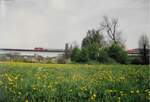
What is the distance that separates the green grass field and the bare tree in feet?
0.46

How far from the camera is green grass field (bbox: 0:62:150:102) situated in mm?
1444

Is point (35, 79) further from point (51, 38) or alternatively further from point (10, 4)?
point (10, 4)

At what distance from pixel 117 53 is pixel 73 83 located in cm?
27

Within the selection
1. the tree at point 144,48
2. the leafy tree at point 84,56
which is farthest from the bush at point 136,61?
the leafy tree at point 84,56

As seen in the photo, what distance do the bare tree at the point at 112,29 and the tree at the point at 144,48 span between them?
0.10m

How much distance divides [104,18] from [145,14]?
220 millimetres

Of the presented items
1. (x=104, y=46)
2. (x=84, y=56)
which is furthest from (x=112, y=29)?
(x=84, y=56)

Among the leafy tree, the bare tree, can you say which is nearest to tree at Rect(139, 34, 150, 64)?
the bare tree

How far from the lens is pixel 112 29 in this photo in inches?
60.3

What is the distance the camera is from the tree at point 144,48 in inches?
60.2

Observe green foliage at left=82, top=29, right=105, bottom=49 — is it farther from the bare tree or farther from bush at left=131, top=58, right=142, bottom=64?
bush at left=131, top=58, right=142, bottom=64

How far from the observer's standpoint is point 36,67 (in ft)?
4.92

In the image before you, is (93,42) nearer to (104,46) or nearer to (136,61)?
(104,46)

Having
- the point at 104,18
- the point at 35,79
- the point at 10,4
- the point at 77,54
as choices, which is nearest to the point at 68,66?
the point at 77,54
